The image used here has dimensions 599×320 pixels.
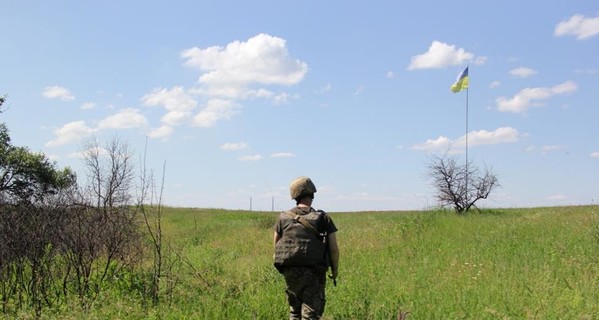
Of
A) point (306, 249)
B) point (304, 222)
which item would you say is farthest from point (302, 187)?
point (306, 249)

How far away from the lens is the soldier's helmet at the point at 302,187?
5277mm

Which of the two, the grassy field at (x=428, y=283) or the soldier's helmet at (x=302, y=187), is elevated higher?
the soldier's helmet at (x=302, y=187)

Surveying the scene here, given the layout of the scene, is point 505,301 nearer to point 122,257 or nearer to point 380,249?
point 380,249

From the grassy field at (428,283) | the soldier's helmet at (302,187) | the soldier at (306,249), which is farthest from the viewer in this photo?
the grassy field at (428,283)

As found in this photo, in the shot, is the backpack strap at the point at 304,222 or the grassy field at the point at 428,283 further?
the grassy field at the point at 428,283

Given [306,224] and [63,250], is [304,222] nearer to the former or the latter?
[306,224]

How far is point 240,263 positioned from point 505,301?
7.83m

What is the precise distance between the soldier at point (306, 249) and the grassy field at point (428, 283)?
0.84 m

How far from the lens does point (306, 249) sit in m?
5.14

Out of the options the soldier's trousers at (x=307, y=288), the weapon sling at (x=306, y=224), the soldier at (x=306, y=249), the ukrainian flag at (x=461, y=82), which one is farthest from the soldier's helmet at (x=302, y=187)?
the ukrainian flag at (x=461, y=82)

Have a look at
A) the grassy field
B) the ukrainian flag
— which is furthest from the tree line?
the ukrainian flag

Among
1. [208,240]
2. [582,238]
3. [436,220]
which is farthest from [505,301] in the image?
[208,240]

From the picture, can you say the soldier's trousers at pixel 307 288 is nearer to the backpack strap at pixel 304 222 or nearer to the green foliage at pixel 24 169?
the backpack strap at pixel 304 222

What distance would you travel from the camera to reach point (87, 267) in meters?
9.84
